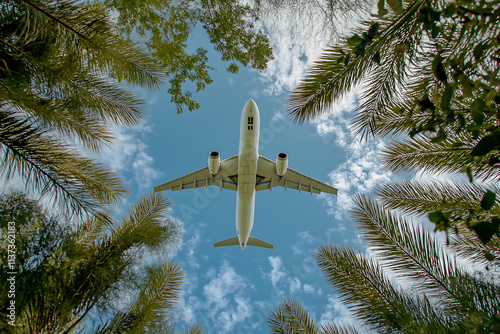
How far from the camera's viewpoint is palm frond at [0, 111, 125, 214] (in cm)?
421

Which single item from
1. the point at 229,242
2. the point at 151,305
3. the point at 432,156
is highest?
the point at 229,242

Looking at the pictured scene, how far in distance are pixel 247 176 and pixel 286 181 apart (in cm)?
452

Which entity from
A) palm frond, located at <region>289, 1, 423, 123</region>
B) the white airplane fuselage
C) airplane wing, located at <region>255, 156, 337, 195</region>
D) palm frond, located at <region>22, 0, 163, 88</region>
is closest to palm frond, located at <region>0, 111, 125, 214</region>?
palm frond, located at <region>22, 0, 163, 88</region>

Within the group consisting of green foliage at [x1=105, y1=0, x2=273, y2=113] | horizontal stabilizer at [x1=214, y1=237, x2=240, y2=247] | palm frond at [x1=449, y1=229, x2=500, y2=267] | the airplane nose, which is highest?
the airplane nose

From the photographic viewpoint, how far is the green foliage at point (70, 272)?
10.9ft

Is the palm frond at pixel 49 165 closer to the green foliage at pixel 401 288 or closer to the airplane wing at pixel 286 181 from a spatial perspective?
the green foliage at pixel 401 288

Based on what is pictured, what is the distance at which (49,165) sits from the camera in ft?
14.6

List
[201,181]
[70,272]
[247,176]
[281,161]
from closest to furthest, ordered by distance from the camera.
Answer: [70,272]
[281,161]
[247,176]
[201,181]

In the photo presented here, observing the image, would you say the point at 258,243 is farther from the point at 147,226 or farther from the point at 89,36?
the point at 89,36

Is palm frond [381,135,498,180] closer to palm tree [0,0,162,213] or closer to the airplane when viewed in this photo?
palm tree [0,0,162,213]

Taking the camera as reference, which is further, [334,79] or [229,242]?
[229,242]

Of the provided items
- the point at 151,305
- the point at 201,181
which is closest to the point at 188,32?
the point at 151,305

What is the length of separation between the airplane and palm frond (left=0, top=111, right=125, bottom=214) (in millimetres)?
11012

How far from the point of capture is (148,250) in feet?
15.6
